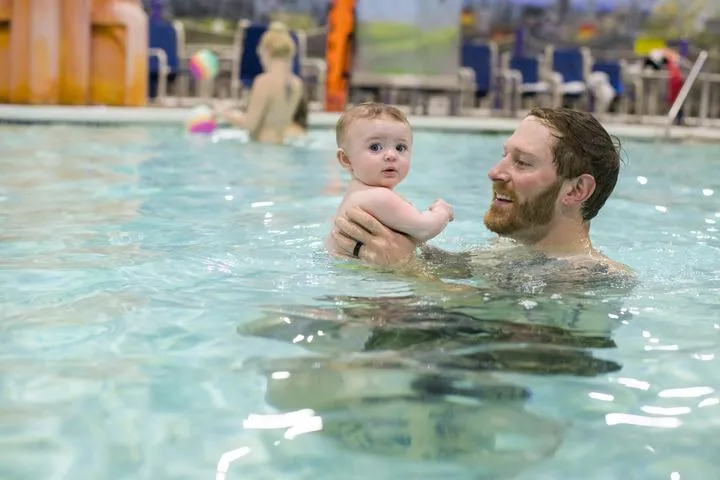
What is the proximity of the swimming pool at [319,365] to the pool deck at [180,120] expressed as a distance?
635 centimetres

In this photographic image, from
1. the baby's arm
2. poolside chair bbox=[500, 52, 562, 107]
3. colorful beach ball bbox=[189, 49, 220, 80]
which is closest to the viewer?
the baby's arm

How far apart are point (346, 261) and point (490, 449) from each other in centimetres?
152

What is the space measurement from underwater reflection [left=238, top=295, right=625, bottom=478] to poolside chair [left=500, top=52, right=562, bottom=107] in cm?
1185

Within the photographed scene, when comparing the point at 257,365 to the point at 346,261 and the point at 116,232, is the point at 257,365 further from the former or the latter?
the point at 116,232

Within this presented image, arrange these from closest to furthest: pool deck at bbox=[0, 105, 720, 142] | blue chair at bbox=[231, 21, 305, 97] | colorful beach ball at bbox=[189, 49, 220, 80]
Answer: colorful beach ball at bbox=[189, 49, 220, 80] → pool deck at bbox=[0, 105, 720, 142] → blue chair at bbox=[231, 21, 305, 97]

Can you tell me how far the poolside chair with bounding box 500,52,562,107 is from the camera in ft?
46.9

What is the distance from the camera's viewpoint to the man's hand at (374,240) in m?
3.08

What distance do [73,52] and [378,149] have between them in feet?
32.1

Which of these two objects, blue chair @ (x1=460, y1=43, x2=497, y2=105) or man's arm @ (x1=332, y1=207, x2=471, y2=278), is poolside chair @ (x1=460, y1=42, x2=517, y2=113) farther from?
man's arm @ (x1=332, y1=207, x2=471, y2=278)

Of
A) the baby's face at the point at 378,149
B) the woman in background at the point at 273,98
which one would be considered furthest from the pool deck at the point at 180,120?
the baby's face at the point at 378,149

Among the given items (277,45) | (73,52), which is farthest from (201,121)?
(73,52)

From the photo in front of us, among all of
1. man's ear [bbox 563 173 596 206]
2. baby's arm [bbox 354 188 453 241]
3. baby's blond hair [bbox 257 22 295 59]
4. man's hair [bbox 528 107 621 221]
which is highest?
baby's blond hair [bbox 257 22 295 59]

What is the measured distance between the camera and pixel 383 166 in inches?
122

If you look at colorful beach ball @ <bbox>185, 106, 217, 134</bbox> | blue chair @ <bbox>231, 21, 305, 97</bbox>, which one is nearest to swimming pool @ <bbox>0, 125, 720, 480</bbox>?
colorful beach ball @ <bbox>185, 106, 217, 134</bbox>
